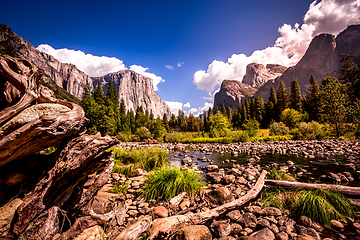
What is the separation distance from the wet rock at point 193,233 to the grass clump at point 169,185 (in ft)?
4.61

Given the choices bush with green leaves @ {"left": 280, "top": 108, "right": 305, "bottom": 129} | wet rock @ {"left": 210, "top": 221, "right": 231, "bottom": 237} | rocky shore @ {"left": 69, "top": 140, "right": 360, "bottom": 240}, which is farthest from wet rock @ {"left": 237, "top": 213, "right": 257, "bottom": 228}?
bush with green leaves @ {"left": 280, "top": 108, "right": 305, "bottom": 129}

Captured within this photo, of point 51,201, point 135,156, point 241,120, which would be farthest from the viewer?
point 241,120

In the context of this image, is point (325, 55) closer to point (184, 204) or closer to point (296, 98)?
point (296, 98)

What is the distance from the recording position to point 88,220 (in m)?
2.20

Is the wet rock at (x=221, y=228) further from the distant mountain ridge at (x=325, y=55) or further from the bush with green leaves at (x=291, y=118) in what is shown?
the distant mountain ridge at (x=325, y=55)

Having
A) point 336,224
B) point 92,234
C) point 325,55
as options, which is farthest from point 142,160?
point 325,55

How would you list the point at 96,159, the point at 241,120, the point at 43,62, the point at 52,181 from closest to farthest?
the point at 52,181
the point at 96,159
the point at 241,120
the point at 43,62

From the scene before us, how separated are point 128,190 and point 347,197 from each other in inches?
226

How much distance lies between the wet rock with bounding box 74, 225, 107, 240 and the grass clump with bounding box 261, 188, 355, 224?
3.57 m

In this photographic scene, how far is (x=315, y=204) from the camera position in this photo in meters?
3.02

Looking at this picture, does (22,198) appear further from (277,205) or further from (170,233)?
(277,205)

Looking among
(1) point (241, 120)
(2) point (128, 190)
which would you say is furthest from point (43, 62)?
(2) point (128, 190)

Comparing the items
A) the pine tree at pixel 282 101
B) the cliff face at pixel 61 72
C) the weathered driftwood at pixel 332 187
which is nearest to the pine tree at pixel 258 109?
the pine tree at pixel 282 101

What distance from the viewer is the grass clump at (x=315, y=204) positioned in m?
2.93
